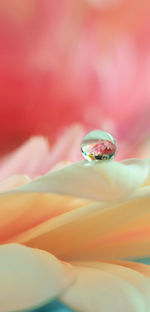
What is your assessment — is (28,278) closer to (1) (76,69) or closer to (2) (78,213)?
(2) (78,213)

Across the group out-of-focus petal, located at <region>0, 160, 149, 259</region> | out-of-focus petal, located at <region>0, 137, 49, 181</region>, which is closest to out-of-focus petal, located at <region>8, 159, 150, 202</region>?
out-of-focus petal, located at <region>0, 160, 149, 259</region>

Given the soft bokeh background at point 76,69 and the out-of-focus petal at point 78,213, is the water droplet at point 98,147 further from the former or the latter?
the soft bokeh background at point 76,69

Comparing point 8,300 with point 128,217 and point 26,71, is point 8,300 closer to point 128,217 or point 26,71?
point 128,217

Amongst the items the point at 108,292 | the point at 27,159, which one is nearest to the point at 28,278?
the point at 108,292

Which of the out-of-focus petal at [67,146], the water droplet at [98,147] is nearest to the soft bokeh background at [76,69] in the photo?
the out-of-focus petal at [67,146]

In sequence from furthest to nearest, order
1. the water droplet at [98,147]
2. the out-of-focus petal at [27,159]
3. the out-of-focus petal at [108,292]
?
the out-of-focus petal at [27,159]
the water droplet at [98,147]
the out-of-focus petal at [108,292]

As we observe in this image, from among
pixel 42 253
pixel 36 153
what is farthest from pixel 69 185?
pixel 36 153

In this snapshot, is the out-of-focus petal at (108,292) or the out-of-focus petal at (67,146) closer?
the out-of-focus petal at (108,292)
